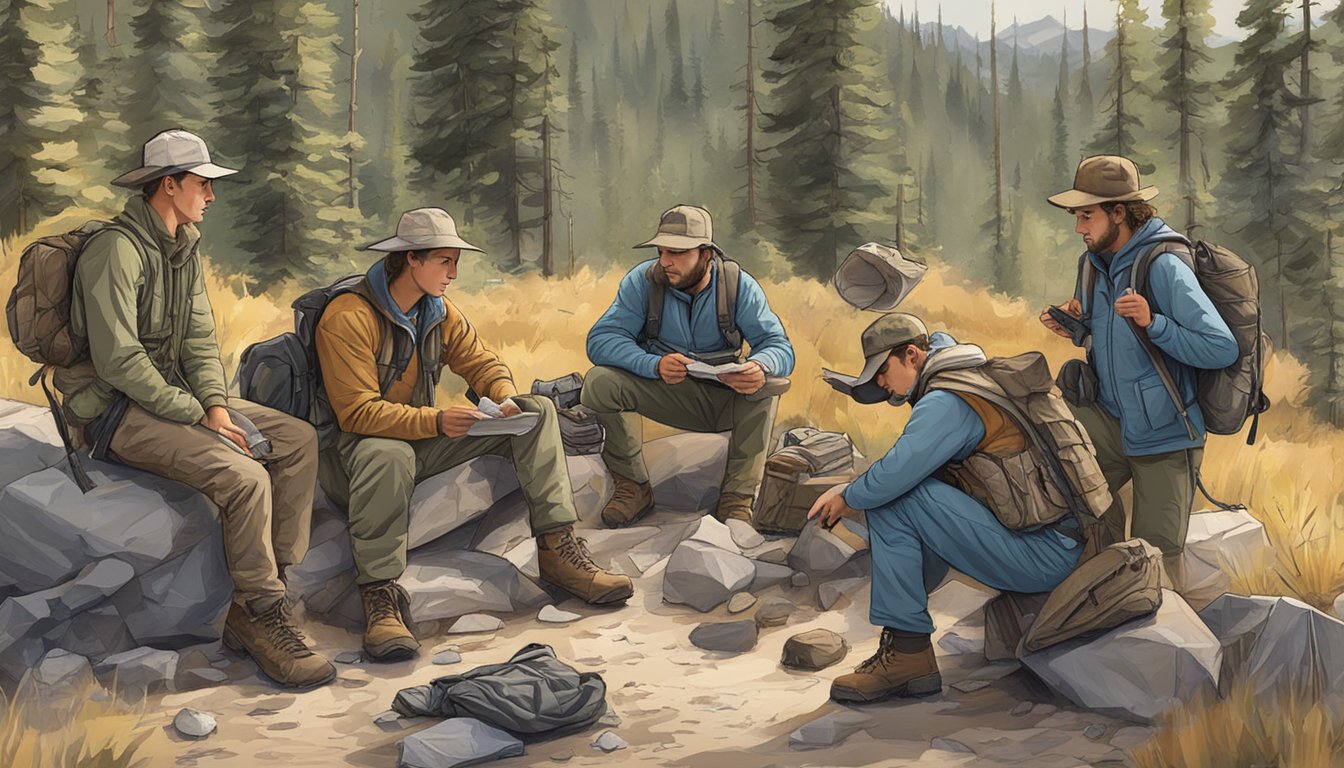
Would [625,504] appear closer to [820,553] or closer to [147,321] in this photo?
[820,553]

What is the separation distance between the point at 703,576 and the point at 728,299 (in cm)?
197

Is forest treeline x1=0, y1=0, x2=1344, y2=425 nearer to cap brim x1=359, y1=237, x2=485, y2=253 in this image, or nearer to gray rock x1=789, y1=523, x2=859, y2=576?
gray rock x1=789, y1=523, x2=859, y2=576

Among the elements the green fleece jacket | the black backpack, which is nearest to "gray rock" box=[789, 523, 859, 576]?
the black backpack

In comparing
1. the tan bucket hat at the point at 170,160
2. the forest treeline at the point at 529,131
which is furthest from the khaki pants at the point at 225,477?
the forest treeline at the point at 529,131

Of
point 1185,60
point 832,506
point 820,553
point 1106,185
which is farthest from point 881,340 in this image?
point 1185,60

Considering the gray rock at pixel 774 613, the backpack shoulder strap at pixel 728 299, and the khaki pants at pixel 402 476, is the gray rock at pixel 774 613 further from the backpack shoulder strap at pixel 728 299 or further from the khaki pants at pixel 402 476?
the backpack shoulder strap at pixel 728 299

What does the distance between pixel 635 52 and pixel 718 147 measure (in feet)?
47.4

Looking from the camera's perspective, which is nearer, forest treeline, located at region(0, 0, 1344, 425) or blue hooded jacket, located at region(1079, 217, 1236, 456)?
blue hooded jacket, located at region(1079, 217, 1236, 456)

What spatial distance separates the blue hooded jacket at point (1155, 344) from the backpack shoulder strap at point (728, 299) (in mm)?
2590

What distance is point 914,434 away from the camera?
5.66 metres

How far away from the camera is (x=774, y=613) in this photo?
7344 millimetres

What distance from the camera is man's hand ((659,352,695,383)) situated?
8.21m

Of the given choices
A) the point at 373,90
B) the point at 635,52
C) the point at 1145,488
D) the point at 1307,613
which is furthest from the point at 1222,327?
the point at 635,52

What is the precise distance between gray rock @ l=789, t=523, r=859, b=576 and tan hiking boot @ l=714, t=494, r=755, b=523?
70cm
